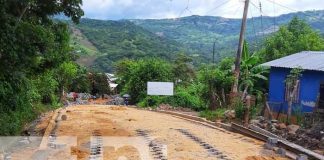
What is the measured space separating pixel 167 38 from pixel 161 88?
4401 inches

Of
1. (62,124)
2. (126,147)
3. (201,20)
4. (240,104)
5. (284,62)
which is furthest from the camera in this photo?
(201,20)

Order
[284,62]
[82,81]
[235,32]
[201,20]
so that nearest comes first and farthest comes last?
[284,62]
[82,81]
[235,32]
[201,20]

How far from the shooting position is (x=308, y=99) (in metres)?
19.9

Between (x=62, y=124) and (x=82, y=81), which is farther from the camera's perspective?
(x=82, y=81)

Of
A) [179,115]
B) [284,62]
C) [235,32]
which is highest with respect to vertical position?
[235,32]

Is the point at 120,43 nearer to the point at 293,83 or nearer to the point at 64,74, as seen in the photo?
the point at 64,74

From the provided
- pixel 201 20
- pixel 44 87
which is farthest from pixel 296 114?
pixel 201 20

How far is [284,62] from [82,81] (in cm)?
4376

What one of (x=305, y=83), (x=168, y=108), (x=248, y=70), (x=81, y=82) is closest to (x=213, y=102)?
(x=248, y=70)

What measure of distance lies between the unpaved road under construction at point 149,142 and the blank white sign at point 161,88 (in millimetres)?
14537

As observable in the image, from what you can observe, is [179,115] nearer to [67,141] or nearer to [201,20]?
[67,141]

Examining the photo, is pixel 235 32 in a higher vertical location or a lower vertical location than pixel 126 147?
higher

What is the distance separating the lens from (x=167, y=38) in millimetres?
146000

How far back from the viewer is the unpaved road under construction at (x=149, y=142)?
11.8 meters
